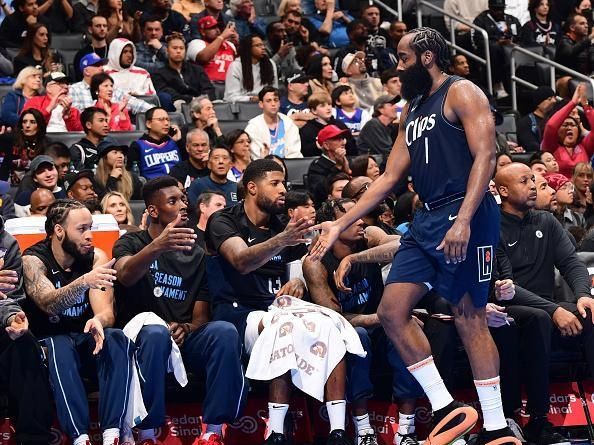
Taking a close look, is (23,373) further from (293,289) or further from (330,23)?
(330,23)

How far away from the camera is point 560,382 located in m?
7.61

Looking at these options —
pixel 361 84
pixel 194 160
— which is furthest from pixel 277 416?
pixel 361 84

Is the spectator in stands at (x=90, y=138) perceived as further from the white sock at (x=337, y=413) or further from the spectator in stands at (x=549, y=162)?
the white sock at (x=337, y=413)

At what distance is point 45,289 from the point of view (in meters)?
6.77

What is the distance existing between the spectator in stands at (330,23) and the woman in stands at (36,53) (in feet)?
12.7

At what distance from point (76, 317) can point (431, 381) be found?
221cm

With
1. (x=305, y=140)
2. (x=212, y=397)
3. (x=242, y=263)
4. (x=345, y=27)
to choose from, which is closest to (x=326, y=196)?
(x=305, y=140)

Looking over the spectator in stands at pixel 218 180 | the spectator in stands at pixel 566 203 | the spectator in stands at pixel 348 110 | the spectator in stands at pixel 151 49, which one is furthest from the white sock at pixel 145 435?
the spectator in stands at pixel 151 49

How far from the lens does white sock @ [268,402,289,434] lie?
6699 millimetres

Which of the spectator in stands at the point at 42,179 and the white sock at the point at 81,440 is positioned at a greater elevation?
the spectator in stands at the point at 42,179

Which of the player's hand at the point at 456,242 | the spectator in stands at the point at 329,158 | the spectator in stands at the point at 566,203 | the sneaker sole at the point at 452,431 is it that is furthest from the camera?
the spectator in stands at the point at 329,158

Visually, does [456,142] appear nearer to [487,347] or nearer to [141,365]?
[487,347]

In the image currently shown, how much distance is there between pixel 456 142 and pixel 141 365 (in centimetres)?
221

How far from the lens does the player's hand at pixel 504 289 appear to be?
7203 millimetres
